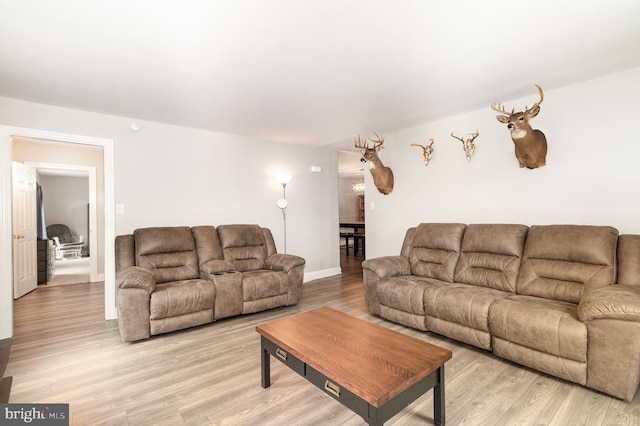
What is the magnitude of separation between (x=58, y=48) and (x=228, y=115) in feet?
5.59

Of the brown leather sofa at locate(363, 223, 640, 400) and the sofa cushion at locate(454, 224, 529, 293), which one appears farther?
the sofa cushion at locate(454, 224, 529, 293)

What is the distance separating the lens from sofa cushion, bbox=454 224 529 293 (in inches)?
114

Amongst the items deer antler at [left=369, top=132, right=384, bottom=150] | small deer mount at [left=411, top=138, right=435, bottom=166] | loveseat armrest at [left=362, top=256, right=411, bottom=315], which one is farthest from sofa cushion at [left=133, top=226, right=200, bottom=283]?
small deer mount at [left=411, top=138, right=435, bottom=166]

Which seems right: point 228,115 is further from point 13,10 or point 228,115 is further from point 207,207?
point 13,10

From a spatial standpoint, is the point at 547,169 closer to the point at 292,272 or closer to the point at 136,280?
the point at 292,272

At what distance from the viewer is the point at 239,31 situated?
1983 millimetres

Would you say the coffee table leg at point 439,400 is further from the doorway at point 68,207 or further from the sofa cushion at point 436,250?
the doorway at point 68,207

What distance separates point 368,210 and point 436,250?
5.71 feet

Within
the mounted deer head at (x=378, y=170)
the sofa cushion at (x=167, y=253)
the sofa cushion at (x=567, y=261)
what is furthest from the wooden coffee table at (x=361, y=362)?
the mounted deer head at (x=378, y=170)

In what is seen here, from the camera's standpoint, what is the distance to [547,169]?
10.4ft

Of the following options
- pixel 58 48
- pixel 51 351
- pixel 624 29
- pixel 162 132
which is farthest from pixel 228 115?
pixel 624 29

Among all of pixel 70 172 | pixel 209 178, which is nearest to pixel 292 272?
pixel 209 178

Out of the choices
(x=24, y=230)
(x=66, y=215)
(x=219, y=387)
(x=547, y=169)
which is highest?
(x=547, y=169)

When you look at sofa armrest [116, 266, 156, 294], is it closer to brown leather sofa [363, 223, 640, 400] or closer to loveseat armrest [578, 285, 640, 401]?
brown leather sofa [363, 223, 640, 400]
